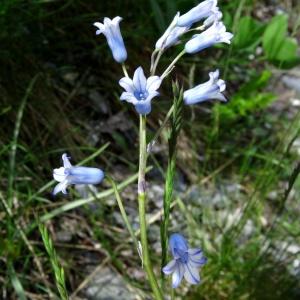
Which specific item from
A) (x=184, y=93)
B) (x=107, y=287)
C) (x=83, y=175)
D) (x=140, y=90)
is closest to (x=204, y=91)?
(x=184, y=93)

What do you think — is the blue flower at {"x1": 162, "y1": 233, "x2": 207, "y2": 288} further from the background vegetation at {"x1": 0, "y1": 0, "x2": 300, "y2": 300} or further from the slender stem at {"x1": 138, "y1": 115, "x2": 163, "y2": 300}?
the background vegetation at {"x1": 0, "y1": 0, "x2": 300, "y2": 300}

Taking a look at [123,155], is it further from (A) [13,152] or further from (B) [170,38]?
(B) [170,38]

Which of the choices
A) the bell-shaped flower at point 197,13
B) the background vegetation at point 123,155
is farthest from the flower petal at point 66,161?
the background vegetation at point 123,155

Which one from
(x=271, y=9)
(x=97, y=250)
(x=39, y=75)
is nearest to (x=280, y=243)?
(x=97, y=250)

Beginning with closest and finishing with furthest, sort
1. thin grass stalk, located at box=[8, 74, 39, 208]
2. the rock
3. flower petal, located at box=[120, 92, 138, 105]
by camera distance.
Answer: flower petal, located at box=[120, 92, 138, 105], thin grass stalk, located at box=[8, 74, 39, 208], the rock

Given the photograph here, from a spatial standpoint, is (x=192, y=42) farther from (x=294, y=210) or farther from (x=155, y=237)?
(x=294, y=210)

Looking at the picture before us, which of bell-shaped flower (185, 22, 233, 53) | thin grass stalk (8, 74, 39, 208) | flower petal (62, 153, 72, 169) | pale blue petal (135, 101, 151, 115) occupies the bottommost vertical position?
thin grass stalk (8, 74, 39, 208)

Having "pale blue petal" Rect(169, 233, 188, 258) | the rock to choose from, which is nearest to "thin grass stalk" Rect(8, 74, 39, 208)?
the rock
